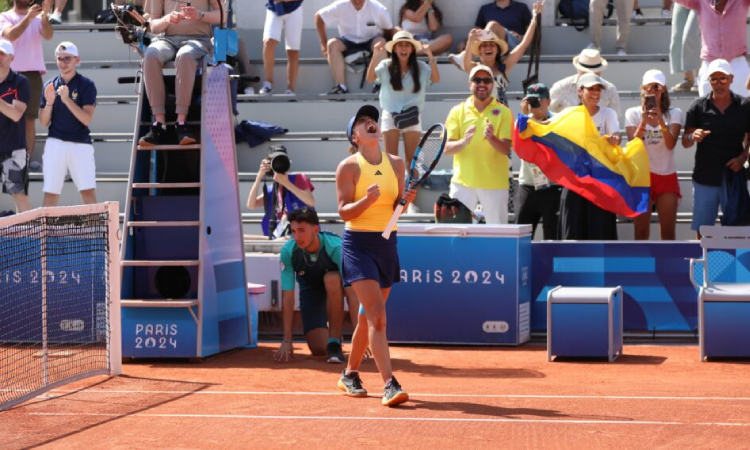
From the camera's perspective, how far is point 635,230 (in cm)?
1462

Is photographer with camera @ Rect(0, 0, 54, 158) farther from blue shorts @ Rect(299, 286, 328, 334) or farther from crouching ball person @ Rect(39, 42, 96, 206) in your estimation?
blue shorts @ Rect(299, 286, 328, 334)

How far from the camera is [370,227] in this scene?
975cm

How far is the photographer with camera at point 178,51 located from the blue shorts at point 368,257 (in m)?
3.29

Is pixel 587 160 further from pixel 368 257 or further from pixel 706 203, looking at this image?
pixel 368 257

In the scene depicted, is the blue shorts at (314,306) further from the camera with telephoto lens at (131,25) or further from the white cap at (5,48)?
the white cap at (5,48)

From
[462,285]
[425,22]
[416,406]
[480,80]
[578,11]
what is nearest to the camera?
[416,406]

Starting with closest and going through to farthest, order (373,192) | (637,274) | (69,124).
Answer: (373,192) < (637,274) < (69,124)

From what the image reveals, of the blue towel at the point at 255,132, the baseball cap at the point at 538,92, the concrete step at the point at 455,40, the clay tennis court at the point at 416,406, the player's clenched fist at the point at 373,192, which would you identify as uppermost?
the concrete step at the point at 455,40

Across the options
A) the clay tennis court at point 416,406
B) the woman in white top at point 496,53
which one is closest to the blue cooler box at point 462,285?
the clay tennis court at point 416,406

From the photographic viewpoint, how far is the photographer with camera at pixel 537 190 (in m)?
14.4

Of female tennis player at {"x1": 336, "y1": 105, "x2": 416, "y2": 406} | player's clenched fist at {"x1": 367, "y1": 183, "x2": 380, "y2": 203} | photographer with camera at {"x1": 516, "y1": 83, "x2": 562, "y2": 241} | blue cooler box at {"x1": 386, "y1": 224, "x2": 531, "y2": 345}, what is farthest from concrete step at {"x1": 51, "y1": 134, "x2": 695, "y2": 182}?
player's clenched fist at {"x1": 367, "y1": 183, "x2": 380, "y2": 203}

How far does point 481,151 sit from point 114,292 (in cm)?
433

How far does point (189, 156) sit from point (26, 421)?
4373 mm

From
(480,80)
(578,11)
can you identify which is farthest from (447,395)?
(578,11)
